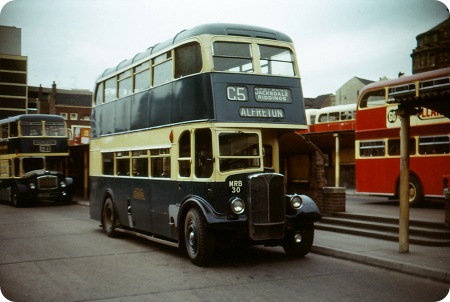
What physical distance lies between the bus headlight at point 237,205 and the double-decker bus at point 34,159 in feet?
56.5

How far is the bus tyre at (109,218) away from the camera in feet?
43.1

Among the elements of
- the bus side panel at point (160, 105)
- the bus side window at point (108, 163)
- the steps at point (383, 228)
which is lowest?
the steps at point (383, 228)

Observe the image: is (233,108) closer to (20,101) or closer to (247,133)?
(247,133)

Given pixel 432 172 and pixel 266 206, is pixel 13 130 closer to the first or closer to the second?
pixel 432 172

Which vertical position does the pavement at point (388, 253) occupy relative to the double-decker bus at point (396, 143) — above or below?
below

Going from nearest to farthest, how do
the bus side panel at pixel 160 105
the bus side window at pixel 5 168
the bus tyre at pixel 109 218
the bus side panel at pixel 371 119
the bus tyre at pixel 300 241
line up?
the bus tyre at pixel 300 241, the bus side panel at pixel 160 105, the bus tyre at pixel 109 218, the bus side panel at pixel 371 119, the bus side window at pixel 5 168

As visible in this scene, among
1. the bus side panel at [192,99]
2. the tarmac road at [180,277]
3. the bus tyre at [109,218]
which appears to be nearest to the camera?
the tarmac road at [180,277]

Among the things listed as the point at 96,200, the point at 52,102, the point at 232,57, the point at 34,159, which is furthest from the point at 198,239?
the point at 52,102

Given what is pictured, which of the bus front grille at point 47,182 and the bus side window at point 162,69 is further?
the bus front grille at point 47,182

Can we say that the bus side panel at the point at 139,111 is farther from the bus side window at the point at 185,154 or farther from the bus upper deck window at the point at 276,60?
the bus upper deck window at the point at 276,60

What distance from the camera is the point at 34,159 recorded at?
78.6 feet

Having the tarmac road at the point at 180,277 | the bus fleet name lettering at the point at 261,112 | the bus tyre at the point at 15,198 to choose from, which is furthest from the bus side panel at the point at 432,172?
the bus tyre at the point at 15,198

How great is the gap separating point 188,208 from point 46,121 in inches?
689

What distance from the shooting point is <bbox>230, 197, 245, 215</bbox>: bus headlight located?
8.67m
